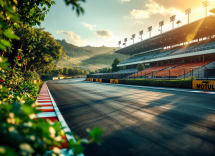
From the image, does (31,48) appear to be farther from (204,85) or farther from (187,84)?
(204,85)

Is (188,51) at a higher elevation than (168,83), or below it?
higher

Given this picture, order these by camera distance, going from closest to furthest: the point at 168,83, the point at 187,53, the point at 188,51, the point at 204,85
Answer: the point at 204,85, the point at 168,83, the point at 188,51, the point at 187,53

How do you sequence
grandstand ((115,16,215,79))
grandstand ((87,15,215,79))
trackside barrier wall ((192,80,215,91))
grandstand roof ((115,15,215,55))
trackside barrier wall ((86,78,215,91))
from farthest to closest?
grandstand roof ((115,15,215,55))
grandstand ((115,16,215,79))
grandstand ((87,15,215,79))
trackside barrier wall ((86,78,215,91))
trackside barrier wall ((192,80,215,91))

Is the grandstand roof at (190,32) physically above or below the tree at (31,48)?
above

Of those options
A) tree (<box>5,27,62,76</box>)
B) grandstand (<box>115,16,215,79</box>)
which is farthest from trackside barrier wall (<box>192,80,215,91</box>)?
tree (<box>5,27,62,76</box>)

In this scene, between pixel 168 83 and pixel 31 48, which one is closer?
pixel 31 48

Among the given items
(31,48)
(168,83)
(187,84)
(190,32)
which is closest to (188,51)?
(190,32)

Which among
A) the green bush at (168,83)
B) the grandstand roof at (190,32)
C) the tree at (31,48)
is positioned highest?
the grandstand roof at (190,32)

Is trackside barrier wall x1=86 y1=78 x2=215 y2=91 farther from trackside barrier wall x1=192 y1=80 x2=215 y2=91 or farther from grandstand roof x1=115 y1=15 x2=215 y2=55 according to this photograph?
grandstand roof x1=115 y1=15 x2=215 y2=55

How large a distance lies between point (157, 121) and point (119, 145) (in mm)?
2336

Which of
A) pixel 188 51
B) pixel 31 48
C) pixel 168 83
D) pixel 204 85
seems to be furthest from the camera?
pixel 188 51

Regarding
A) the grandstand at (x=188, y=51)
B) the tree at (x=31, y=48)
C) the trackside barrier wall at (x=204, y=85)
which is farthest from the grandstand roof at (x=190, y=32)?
the tree at (x=31, y=48)

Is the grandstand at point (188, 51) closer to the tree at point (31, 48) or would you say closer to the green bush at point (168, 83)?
the green bush at point (168, 83)

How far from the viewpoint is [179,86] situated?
17.6 m
